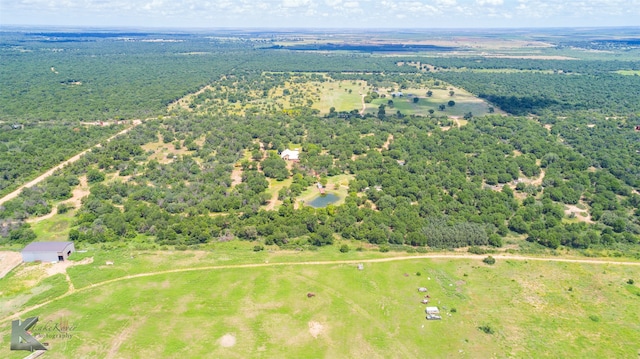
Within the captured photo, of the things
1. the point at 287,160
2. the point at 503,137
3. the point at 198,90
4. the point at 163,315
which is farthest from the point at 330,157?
the point at 198,90

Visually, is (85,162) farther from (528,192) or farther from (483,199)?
(528,192)

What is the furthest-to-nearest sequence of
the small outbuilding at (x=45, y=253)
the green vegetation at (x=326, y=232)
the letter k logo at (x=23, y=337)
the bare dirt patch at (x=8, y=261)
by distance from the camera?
the small outbuilding at (x=45, y=253) → the bare dirt patch at (x=8, y=261) → the green vegetation at (x=326, y=232) → the letter k logo at (x=23, y=337)

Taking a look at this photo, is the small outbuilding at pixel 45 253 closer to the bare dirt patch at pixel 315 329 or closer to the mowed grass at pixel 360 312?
the mowed grass at pixel 360 312

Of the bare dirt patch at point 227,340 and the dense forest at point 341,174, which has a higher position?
the dense forest at point 341,174

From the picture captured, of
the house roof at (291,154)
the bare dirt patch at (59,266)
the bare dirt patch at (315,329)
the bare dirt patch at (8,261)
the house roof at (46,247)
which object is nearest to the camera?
the bare dirt patch at (315,329)

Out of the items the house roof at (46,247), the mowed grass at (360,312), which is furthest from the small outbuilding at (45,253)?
the mowed grass at (360,312)

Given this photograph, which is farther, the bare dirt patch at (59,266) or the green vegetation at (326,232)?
the bare dirt patch at (59,266)

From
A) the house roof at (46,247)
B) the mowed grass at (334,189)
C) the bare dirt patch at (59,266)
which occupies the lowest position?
the bare dirt patch at (59,266)

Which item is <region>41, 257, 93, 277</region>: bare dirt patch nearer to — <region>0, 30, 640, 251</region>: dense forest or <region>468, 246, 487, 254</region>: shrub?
<region>0, 30, 640, 251</region>: dense forest
